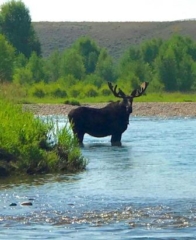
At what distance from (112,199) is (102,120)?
885 cm

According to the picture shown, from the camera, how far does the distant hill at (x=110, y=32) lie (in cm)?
13507

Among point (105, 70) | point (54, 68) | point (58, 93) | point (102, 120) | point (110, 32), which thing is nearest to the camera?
point (102, 120)

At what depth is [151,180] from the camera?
16.7 m

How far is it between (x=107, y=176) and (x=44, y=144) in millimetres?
1378

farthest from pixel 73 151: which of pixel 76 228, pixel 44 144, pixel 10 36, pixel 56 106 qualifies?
pixel 10 36

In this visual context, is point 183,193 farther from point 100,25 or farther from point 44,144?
point 100,25

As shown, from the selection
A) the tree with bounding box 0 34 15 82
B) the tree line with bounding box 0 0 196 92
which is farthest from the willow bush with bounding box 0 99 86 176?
the tree with bounding box 0 34 15 82

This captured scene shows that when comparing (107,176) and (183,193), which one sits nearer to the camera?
(183,193)

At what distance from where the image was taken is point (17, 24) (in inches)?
3275

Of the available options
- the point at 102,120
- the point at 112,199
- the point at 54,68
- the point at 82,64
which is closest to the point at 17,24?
the point at 54,68

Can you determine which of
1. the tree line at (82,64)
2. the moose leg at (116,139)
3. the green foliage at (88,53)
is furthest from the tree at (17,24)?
the moose leg at (116,139)

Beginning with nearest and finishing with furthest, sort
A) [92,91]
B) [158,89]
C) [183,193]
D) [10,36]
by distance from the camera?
[183,193] < [92,91] < [158,89] < [10,36]

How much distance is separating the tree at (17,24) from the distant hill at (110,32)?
45657mm

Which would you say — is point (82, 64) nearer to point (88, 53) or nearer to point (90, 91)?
point (90, 91)
